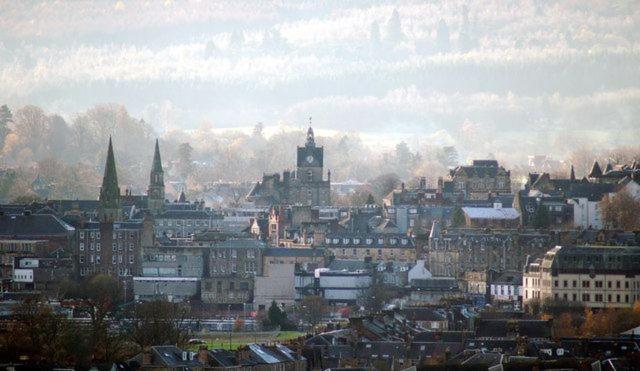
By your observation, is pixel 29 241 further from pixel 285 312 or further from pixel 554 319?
pixel 554 319

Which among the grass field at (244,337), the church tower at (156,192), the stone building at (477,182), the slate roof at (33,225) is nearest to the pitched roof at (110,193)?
the slate roof at (33,225)

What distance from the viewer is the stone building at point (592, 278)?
94.2 metres

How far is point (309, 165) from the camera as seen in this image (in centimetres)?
13688

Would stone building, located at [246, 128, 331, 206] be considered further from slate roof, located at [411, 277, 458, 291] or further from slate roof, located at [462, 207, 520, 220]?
slate roof, located at [411, 277, 458, 291]

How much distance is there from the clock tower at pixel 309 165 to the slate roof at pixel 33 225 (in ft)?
78.4

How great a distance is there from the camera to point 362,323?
272 ft

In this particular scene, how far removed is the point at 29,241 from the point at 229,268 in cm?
1059

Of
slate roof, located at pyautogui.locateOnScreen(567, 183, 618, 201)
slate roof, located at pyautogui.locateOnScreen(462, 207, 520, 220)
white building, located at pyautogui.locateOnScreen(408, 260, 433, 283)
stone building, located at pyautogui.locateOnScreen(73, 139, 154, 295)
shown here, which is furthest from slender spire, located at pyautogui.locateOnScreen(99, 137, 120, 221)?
slate roof, located at pyautogui.locateOnScreen(567, 183, 618, 201)

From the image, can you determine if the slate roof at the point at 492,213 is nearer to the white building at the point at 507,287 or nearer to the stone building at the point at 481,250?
the stone building at the point at 481,250

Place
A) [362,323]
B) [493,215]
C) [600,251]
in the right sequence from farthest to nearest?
[493,215] < [600,251] < [362,323]

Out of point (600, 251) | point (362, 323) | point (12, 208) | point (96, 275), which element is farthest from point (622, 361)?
point (12, 208)

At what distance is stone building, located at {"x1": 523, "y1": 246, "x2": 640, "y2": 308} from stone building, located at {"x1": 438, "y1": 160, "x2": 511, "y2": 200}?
3238 centimetres

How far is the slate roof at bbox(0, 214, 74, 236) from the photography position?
4449 inches

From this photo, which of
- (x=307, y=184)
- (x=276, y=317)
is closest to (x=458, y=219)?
(x=307, y=184)
